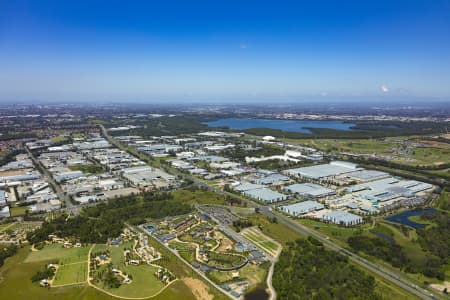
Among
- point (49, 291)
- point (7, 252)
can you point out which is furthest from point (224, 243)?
point (7, 252)

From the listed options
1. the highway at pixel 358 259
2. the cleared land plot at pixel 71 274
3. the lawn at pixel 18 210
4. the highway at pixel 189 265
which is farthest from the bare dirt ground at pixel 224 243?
the lawn at pixel 18 210

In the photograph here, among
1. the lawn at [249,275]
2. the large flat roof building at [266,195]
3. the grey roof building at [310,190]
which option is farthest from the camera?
the grey roof building at [310,190]

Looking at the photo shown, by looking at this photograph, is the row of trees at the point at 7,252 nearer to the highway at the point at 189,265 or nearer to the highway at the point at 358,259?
the highway at the point at 189,265

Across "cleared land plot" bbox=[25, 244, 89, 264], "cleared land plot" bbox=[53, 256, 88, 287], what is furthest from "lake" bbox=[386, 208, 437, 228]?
"cleared land plot" bbox=[25, 244, 89, 264]

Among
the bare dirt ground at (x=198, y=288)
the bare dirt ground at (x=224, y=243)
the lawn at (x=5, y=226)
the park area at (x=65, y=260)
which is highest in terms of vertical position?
the bare dirt ground at (x=224, y=243)

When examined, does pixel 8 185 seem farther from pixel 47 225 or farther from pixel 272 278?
pixel 272 278

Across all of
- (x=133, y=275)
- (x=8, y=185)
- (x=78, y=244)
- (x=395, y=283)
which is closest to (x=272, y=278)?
(x=395, y=283)

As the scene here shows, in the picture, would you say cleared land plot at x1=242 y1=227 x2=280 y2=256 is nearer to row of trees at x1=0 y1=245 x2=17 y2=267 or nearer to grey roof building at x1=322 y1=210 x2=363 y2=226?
grey roof building at x1=322 y1=210 x2=363 y2=226
